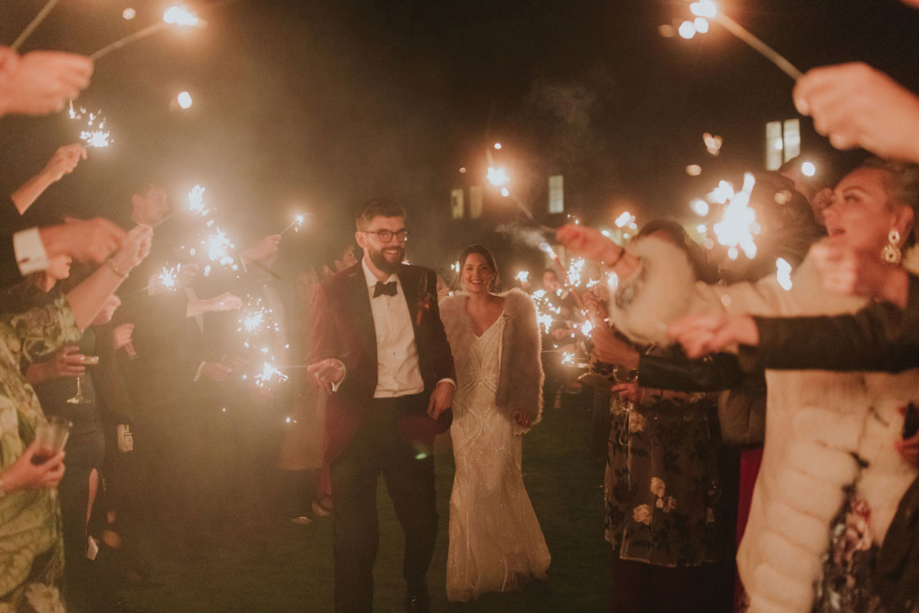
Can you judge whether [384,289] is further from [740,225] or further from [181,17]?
[740,225]

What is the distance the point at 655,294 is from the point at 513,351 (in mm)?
2867

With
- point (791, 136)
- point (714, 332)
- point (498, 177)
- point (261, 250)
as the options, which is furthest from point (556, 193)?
point (714, 332)

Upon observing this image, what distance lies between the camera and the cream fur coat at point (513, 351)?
5141mm

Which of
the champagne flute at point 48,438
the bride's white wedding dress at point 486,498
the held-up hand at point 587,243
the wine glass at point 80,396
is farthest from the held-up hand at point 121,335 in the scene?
the held-up hand at point 587,243

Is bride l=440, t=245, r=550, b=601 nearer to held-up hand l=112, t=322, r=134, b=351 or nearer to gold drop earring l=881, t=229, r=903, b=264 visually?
held-up hand l=112, t=322, r=134, b=351

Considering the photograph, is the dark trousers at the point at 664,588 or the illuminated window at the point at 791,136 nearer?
the dark trousers at the point at 664,588

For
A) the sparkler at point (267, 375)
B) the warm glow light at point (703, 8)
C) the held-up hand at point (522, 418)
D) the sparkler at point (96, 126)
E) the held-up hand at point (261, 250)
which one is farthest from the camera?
the held-up hand at point (261, 250)

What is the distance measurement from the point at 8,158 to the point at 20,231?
335 centimetres

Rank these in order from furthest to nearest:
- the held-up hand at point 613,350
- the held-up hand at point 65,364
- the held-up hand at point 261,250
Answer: the held-up hand at point 261,250, the held-up hand at point 65,364, the held-up hand at point 613,350

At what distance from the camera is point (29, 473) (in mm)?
2324

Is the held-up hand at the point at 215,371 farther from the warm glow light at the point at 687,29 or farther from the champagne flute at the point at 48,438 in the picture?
the warm glow light at the point at 687,29

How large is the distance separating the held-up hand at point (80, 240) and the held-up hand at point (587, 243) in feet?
4.93

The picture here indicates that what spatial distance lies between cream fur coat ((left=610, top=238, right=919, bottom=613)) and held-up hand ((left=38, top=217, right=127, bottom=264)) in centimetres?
175

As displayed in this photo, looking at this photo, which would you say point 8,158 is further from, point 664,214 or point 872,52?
point 664,214
